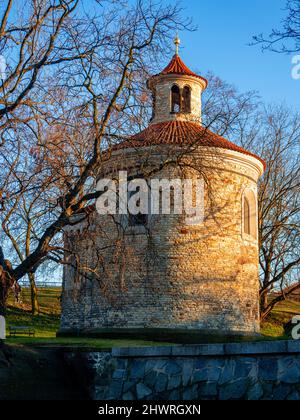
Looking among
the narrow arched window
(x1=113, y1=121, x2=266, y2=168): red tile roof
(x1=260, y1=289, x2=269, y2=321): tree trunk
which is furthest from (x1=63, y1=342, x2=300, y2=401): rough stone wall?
(x1=260, y1=289, x2=269, y2=321): tree trunk

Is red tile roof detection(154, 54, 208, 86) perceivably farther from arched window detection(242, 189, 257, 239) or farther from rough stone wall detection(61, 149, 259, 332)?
arched window detection(242, 189, 257, 239)

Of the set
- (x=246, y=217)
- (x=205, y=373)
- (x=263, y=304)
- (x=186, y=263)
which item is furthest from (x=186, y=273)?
(x=263, y=304)

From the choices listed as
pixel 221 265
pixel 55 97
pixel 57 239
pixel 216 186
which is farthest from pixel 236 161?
pixel 55 97

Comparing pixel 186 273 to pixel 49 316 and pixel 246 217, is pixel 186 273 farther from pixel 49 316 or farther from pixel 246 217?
pixel 49 316

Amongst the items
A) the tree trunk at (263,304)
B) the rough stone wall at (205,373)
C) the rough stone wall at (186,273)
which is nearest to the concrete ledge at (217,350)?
the rough stone wall at (205,373)

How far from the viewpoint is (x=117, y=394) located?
40.3 feet

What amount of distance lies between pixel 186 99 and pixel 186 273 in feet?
26.0

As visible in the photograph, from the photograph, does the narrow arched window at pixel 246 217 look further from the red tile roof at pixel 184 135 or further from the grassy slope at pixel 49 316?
the grassy slope at pixel 49 316

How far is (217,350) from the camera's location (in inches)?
412

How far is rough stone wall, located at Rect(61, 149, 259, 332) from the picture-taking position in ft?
69.3

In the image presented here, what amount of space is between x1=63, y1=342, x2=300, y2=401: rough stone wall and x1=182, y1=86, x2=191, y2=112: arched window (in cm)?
1452

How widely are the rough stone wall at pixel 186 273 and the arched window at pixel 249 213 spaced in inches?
21.1

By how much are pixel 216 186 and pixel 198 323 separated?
4.83 metres

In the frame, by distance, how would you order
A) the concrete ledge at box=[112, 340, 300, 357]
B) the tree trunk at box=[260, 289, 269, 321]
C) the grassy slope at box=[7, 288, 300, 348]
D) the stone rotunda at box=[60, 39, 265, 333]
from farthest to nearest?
the tree trunk at box=[260, 289, 269, 321] < the grassy slope at box=[7, 288, 300, 348] < the stone rotunda at box=[60, 39, 265, 333] < the concrete ledge at box=[112, 340, 300, 357]
